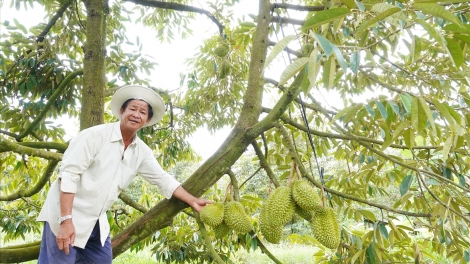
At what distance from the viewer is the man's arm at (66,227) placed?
1491 mm

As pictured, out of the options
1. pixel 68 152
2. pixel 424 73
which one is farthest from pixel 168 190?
pixel 424 73

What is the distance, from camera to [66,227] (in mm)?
1502

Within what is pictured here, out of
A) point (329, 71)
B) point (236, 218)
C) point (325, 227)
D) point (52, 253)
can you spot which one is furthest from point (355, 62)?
point (52, 253)

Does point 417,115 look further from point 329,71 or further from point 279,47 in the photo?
point 279,47

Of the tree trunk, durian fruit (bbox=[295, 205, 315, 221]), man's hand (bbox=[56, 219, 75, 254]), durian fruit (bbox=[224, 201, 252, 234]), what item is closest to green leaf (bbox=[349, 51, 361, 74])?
durian fruit (bbox=[295, 205, 315, 221])

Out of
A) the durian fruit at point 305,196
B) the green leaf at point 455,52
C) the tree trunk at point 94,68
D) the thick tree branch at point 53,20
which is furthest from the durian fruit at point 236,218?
the thick tree branch at point 53,20

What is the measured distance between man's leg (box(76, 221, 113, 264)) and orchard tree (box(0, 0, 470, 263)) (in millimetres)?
166

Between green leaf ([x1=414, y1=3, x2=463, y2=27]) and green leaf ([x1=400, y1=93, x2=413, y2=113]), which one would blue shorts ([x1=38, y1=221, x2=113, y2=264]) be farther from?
green leaf ([x1=414, y1=3, x2=463, y2=27])

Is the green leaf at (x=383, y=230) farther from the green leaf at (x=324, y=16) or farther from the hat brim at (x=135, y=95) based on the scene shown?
the hat brim at (x=135, y=95)

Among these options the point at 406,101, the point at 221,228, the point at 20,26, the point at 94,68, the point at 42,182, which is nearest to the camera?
the point at 406,101

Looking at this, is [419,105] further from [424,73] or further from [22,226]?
[22,226]

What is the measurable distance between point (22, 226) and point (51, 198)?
7.99ft

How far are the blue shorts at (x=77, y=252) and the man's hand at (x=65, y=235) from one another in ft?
0.25

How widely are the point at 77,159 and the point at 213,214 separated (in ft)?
2.17
